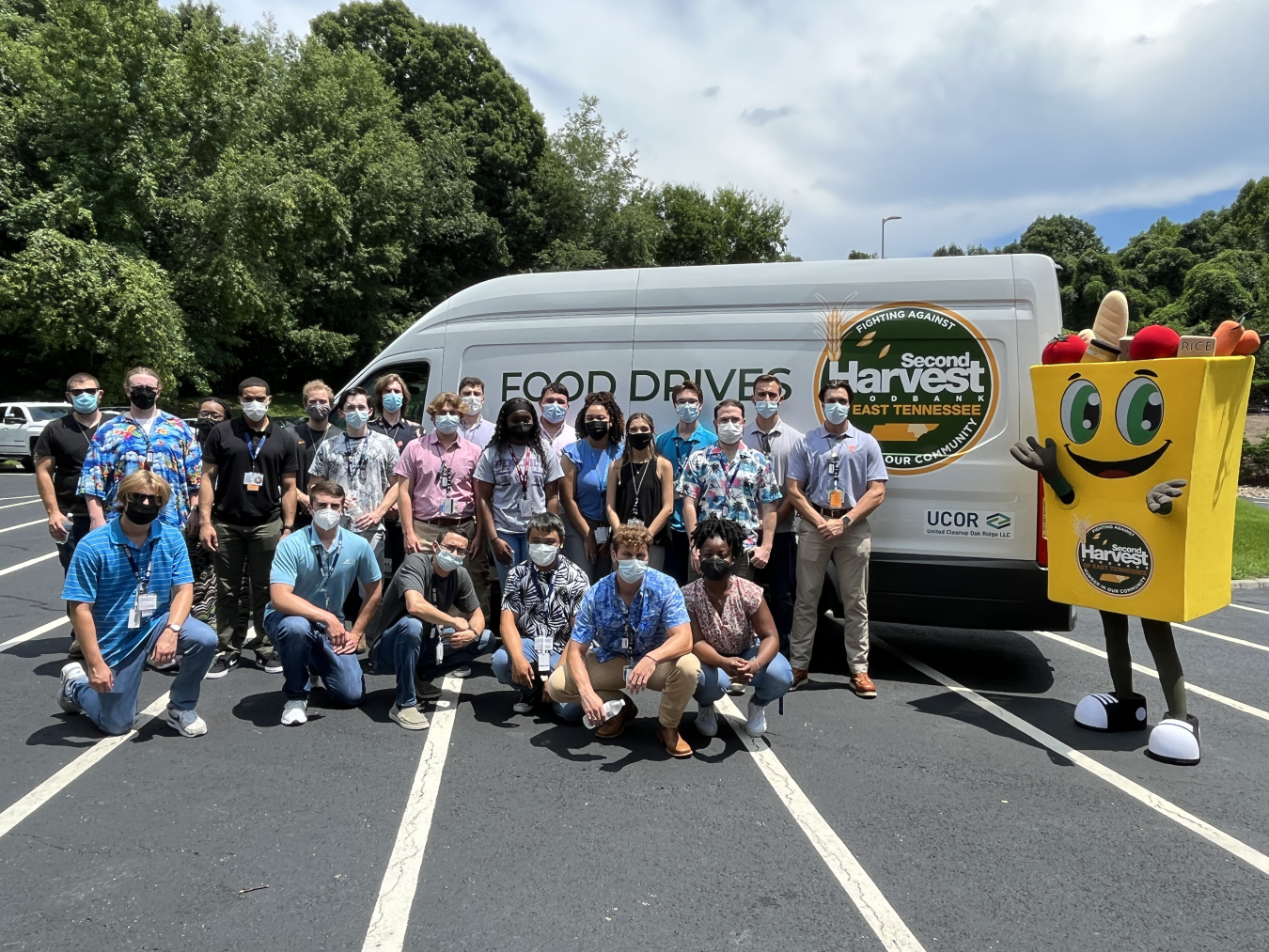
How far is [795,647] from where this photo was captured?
5.27 meters

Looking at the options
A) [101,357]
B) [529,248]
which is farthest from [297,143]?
[529,248]

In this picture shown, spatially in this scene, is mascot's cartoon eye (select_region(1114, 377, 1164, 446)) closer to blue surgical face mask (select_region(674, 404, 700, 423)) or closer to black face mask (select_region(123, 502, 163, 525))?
blue surgical face mask (select_region(674, 404, 700, 423))

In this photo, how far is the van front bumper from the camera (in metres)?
5.04

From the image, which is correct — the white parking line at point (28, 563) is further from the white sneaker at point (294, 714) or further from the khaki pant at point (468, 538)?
the white sneaker at point (294, 714)

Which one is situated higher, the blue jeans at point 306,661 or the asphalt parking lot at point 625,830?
the blue jeans at point 306,661

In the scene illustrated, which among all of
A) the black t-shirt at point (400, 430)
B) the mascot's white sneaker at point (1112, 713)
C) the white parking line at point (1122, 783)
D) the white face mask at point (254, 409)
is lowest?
the white parking line at point (1122, 783)

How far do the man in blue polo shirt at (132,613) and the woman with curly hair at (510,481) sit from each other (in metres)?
1.72

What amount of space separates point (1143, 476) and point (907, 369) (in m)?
1.55

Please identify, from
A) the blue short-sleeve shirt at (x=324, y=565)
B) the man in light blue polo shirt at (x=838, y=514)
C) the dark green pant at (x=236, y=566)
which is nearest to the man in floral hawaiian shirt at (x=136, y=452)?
the dark green pant at (x=236, y=566)

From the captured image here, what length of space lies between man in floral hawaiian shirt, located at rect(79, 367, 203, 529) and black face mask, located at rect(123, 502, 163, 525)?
2.68 ft

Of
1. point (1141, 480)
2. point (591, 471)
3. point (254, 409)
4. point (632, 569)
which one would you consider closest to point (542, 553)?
Result: point (632, 569)

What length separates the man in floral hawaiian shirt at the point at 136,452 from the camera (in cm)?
504

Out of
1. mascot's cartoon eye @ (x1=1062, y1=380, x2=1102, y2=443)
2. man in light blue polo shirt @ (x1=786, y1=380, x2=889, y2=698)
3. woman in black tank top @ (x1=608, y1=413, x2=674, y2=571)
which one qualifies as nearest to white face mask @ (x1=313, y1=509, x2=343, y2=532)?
woman in black tank top @ (x1=608, y1=413, x2=674, y2=571)

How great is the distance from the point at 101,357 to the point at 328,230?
694cm
